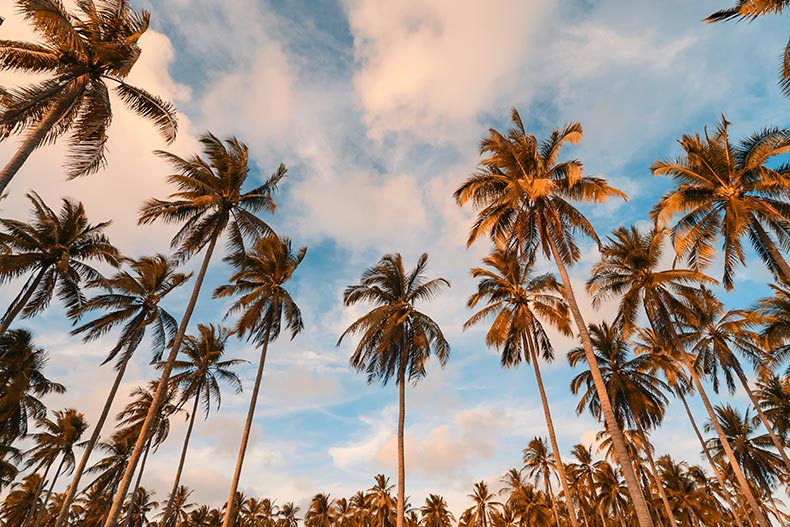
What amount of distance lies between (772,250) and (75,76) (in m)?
25.9

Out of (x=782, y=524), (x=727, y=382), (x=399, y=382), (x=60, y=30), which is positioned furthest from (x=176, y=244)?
(x=782, y=524)

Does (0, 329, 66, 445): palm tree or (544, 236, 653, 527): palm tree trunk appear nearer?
(544, 236, 653, 527): palm tree trunk

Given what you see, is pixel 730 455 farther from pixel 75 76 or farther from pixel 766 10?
pixel 75 76

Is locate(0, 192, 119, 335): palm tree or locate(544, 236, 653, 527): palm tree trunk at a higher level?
locate(0, 192, 119, 335): palm tree

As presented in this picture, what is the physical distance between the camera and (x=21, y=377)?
74.7 feet

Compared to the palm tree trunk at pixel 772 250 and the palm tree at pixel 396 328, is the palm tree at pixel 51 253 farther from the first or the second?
the palm tree trunk at pixel 772 250

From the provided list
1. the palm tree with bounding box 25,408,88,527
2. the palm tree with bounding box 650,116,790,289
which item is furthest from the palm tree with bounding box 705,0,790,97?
the palm tree with bounding box 25,408,88,527

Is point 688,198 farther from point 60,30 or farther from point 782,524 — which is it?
point 782,524

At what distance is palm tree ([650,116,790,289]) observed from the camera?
16344mm

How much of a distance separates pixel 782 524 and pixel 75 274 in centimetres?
6218

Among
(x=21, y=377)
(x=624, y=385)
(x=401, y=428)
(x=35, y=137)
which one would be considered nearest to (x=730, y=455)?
(x=624, y=385)

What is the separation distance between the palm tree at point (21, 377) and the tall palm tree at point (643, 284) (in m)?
35.2

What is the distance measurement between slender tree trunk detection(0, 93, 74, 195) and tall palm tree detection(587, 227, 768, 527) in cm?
2613

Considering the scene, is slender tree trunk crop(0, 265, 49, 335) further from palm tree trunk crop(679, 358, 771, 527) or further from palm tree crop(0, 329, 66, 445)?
palm tree trunk crop(679, 358, 771, 527)
